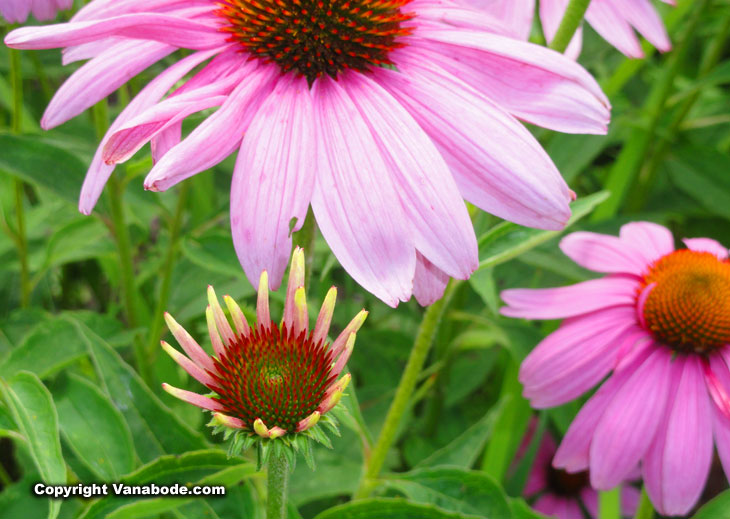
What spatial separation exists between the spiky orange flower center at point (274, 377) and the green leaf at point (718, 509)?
37 centimetres

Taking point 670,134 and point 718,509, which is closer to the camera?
point 718,509

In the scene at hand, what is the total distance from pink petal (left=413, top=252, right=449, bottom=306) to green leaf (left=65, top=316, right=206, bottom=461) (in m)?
0.23

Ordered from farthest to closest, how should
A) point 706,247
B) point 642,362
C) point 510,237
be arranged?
point 706,247 → point 642,362 → point 510,237

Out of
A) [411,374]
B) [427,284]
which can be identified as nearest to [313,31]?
[427,284]

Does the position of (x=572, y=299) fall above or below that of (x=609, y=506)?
above

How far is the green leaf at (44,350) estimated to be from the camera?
2.71 ft

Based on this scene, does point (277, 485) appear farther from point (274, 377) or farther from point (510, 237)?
point (510, 237)

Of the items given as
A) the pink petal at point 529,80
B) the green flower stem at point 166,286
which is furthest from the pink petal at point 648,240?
the green flower stem at point 166,286

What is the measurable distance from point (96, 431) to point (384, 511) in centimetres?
26

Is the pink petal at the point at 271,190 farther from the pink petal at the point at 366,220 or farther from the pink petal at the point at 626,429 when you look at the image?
the pink petal at the point at 626,429

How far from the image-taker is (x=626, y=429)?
771mm

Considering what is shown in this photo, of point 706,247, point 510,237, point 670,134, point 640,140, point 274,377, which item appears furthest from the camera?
point 670,134

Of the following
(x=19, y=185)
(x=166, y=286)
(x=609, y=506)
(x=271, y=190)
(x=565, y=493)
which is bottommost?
(x=565, y=493)

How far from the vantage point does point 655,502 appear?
0.74 meters
